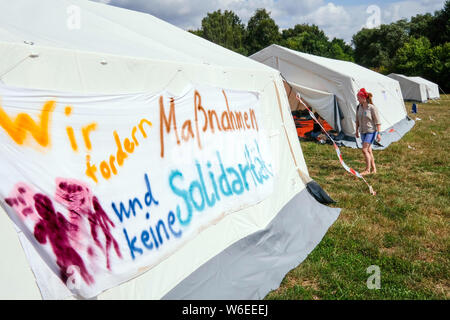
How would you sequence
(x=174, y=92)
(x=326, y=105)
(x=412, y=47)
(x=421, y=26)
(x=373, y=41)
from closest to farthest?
(x=174, y=92) < (x=326, y=105) < (x=412, y=47) < (x=421, y=26) < (x=373, y=41)

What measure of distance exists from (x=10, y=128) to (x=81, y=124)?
0.47 m

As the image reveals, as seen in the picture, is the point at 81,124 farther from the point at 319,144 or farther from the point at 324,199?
the point at 319,144

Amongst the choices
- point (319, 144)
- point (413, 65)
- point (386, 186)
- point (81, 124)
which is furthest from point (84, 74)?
point (413, 65)

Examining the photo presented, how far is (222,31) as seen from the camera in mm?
62938

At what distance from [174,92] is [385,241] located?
119 inches

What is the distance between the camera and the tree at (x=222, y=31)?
62344 millimetres

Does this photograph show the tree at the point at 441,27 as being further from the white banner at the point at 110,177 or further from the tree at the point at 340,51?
the white banner at the point at 110,177

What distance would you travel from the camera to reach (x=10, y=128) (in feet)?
6.70

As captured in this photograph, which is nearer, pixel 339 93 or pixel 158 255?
pixel 158 255

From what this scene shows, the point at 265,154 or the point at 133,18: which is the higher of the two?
the point at 133,18

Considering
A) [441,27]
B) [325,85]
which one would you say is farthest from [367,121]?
[441,27]

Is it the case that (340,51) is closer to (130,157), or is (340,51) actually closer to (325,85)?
(325,85)

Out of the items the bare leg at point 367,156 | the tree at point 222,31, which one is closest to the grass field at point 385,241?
the bare leg at point 367,156

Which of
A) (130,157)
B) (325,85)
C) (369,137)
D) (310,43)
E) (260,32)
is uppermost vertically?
(260,32)
